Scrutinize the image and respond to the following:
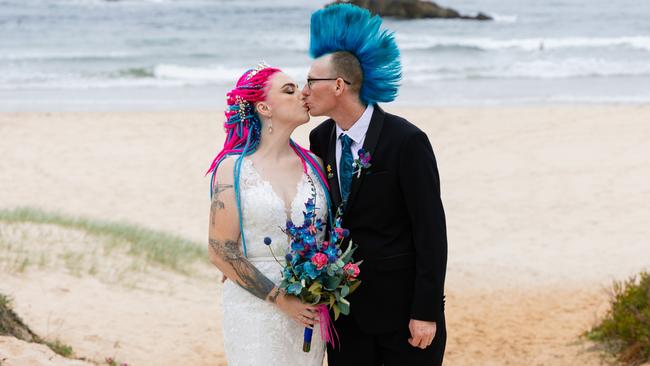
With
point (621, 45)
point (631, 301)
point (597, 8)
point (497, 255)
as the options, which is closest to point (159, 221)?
point (497, 255)

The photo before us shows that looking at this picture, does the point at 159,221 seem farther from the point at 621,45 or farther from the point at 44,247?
the point at 621,45

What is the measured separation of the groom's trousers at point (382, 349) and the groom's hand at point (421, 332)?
0.06 m

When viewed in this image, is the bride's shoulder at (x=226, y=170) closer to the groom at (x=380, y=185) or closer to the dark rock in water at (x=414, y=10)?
the groom at (x=380, y=185)

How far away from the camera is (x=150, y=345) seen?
23.6 feet

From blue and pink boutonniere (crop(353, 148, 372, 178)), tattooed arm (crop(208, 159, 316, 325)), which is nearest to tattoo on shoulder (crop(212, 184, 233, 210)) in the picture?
tattooed arm (crop(208, 159, 316, 325))

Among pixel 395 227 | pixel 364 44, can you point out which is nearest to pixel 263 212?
pixel 395 227

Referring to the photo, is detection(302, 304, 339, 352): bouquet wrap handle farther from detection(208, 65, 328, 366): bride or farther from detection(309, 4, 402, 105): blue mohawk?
detection(309, 4, 402, 105): blue mohawk

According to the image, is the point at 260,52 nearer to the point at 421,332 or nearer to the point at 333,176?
the point at 333,176

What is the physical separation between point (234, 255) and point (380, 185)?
69cm

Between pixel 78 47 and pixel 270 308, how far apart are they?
3329 centimetres

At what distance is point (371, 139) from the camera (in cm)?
375

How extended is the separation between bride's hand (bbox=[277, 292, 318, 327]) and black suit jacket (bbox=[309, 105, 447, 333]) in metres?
0.26

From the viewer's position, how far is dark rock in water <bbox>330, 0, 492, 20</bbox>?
4612cm

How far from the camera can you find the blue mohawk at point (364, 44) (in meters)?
3.64
